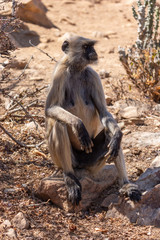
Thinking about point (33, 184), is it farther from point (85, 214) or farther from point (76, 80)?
point (76, 80)

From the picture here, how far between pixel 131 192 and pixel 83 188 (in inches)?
23.1

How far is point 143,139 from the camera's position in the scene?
5.68 metres

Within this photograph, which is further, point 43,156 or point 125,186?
point 43,156

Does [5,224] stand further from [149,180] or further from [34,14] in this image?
[34,14]

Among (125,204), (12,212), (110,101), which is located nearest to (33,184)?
(12,212)

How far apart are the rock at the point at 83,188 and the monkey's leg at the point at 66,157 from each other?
4.3 inches

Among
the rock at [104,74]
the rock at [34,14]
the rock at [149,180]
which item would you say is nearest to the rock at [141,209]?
the rock at [149,180]

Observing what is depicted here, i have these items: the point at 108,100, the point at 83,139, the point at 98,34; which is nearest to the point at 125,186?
the point at 83,139

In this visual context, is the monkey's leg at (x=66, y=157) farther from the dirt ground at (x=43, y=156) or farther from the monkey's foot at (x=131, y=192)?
the monkey's foot at (x=131, y=192)

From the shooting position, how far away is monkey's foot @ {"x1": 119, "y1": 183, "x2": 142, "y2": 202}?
4.04 metres

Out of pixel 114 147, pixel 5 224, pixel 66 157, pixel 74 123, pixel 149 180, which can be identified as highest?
pixel 74 123

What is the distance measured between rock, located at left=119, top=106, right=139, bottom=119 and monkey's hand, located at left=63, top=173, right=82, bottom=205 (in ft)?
7.74

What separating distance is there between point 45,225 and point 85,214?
53 centimetres

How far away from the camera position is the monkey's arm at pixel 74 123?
162 inches
